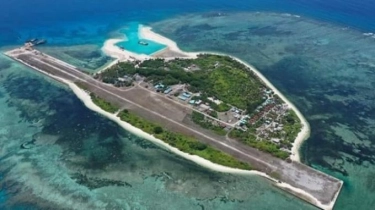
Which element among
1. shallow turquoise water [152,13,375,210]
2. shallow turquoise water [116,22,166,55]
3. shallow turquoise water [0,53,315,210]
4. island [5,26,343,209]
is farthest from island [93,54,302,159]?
shallow turquoise water [116,22,166,55]

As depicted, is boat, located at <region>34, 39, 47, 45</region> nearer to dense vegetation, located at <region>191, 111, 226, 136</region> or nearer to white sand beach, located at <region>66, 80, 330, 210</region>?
white sand beach, located at <region>66, 80, 330, 210</region>

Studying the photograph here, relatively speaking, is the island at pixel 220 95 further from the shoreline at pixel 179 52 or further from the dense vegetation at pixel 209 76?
the shoreline at pixel 179 52

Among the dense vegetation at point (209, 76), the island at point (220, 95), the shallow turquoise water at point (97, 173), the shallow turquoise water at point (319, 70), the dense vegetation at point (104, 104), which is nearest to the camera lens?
the shallow turquoise water at point (97, 173)

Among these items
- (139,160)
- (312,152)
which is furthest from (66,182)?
(312,152)

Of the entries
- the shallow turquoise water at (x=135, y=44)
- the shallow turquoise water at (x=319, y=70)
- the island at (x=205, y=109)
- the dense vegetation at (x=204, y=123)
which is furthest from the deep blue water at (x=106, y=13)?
the dense vegetation at (x=204, y=123)

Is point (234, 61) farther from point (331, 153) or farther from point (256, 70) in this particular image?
point (331, 153)
